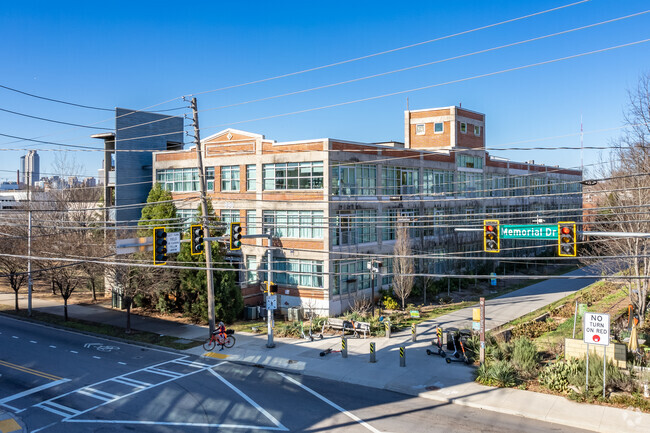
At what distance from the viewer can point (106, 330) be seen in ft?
96.4

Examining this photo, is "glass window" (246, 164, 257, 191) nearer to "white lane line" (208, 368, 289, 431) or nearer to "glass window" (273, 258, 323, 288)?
"glass window" (273, 258, 323, 288)

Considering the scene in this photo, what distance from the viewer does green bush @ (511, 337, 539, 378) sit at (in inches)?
788

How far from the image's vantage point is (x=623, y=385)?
17.7 metres

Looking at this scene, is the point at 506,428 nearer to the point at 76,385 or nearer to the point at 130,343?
the point at 76,385

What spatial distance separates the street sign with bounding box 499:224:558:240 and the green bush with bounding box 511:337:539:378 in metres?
5.82

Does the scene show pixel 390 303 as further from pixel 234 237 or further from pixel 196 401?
pixel 196 401

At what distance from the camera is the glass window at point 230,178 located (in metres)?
38.3

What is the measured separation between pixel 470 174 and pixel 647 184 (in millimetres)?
24536

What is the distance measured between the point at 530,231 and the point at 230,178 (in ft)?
85.2

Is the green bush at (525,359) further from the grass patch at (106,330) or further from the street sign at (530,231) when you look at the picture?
the grass patch at (106,330)

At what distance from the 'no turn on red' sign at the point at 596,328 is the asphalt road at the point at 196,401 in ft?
12.0

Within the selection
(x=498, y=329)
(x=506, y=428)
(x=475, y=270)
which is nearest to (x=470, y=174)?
(x=475, y=270)

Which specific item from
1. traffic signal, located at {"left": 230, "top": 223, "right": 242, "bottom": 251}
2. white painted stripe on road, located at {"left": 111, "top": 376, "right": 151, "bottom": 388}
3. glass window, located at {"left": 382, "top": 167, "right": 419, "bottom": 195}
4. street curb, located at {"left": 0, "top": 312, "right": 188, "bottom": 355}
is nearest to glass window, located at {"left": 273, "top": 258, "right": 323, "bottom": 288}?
glass window, located at {"left": 382, "top": 167, "right": 419, "bottom": 195}

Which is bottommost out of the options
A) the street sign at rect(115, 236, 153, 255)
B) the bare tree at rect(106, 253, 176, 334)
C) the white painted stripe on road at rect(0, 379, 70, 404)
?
the white painted stripe on road at rect(0, 379, 70, 404)
